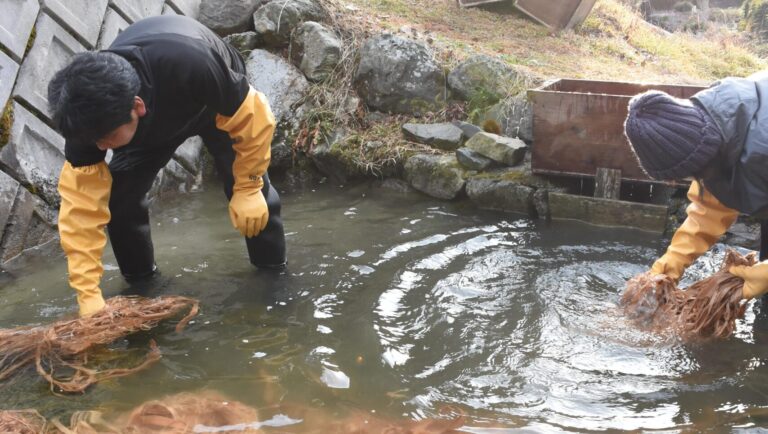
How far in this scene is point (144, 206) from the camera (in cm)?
424

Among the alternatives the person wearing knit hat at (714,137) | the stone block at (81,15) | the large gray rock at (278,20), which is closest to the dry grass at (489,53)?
the large gray rock at (278,20)

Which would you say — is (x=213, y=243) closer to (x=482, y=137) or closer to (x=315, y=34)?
(x=482, y=137)

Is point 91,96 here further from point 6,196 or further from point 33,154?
point 33,154

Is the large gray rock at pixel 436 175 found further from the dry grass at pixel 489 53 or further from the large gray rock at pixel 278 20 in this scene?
the large gray rock at pixel 278 20

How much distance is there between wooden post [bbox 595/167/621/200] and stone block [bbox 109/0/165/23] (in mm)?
4553

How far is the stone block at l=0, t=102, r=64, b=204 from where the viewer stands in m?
5.07

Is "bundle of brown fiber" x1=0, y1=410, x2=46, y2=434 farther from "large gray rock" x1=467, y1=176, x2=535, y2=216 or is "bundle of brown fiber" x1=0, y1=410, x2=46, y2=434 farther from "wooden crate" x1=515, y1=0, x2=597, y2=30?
"wooden crate" x1=515, y1=0, x2=597, y2=30

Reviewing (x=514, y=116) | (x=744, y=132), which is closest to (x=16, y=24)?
(x=514, y=116)

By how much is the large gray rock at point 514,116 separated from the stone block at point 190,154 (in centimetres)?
290


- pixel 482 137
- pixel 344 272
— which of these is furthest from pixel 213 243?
pixel 482 137

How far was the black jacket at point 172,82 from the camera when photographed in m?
3.34

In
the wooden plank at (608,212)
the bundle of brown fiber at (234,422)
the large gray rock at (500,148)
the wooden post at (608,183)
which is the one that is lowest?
the bundle of brown fiber at (234,422)

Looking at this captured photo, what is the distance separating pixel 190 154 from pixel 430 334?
3844 mm

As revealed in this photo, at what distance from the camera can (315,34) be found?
726 centimetres
